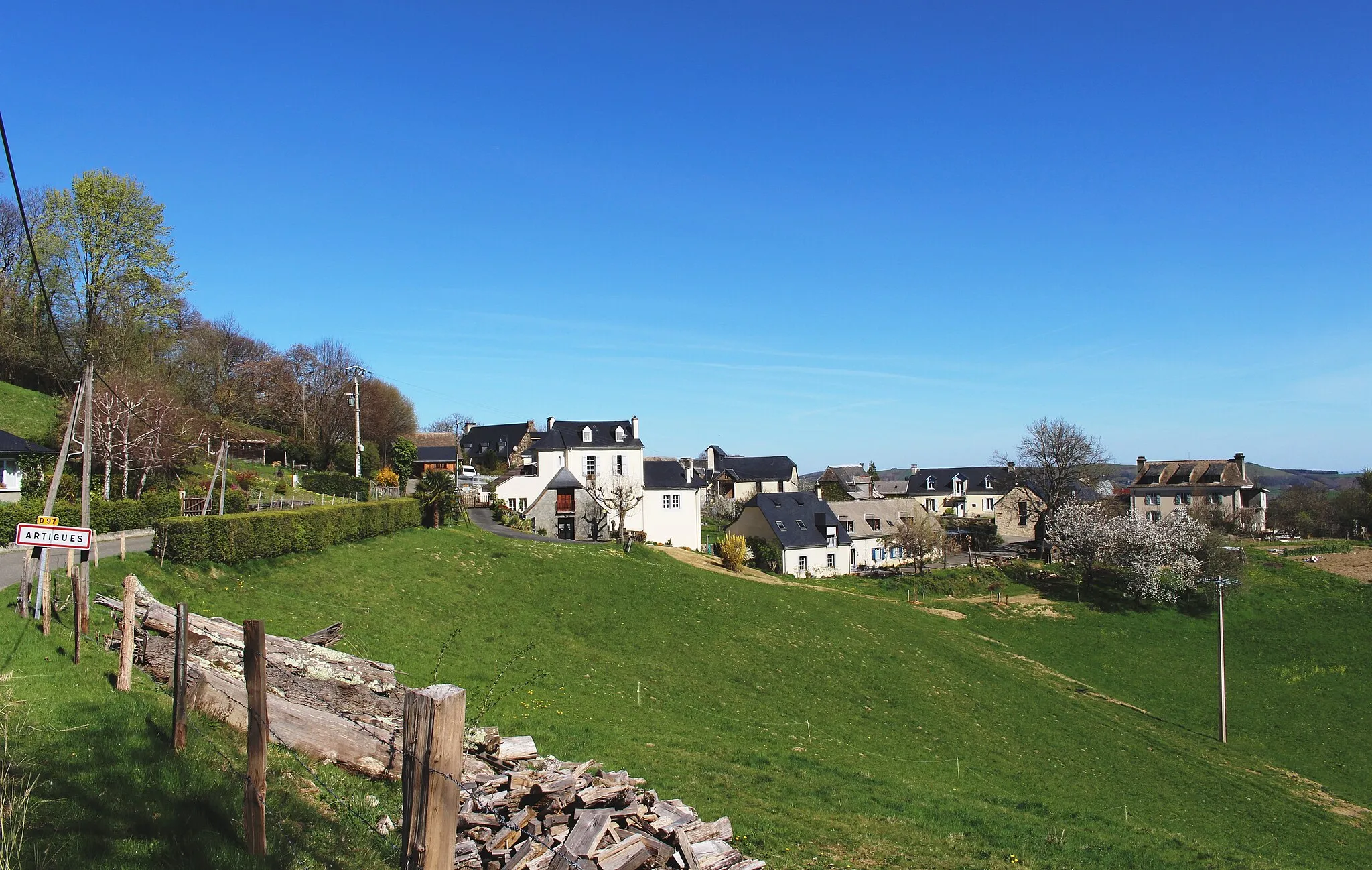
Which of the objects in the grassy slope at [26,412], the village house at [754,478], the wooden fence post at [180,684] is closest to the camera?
the wooden fence post at [180,684]

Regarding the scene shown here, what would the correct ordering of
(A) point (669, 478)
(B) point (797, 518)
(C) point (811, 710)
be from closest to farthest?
(C) point (811, 710) < (A) point (669, 478) < (B) point (797, 518)

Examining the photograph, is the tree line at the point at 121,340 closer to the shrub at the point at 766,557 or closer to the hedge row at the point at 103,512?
the hedge row at the point at 103,512

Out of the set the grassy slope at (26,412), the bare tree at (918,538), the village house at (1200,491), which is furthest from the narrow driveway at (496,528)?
the village house at (1200,491)

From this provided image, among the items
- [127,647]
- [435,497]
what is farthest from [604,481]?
[127,647]

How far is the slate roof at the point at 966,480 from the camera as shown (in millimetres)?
105963

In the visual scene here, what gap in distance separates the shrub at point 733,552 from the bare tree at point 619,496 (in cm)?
745

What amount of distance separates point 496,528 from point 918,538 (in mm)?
33464

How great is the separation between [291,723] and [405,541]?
2586 cm

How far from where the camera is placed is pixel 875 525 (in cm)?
7588

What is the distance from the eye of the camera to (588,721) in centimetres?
1747

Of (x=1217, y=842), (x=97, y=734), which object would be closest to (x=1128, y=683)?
(x=1217, y=842)

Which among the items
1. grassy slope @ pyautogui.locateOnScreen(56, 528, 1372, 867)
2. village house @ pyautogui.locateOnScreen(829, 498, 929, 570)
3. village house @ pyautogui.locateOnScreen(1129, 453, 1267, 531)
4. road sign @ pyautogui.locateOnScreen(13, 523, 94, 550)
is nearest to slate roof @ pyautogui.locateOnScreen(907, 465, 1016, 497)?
village house @ pyautogui.locateOnScreen(1129, 453, 1267, 531)

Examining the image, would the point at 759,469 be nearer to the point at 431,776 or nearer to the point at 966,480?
the point at 966,480

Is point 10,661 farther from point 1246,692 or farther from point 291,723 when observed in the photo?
point 1246,692
